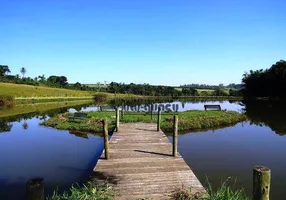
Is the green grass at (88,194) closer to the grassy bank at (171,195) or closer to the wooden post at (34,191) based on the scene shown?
the grassy bank at (171,195)

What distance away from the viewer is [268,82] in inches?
3895

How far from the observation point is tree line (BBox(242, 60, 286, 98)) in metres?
92.5

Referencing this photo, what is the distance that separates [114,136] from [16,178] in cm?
744

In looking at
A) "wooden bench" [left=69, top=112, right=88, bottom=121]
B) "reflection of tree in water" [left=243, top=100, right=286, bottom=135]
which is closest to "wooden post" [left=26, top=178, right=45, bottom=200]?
"wooden bench" [left=69, top=112, right=88, bottom=121]

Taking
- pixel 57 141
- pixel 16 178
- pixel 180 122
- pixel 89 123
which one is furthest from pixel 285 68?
pixel 16 178

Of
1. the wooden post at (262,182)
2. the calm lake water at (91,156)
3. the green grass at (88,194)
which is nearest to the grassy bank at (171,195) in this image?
the green grass at (88,194)

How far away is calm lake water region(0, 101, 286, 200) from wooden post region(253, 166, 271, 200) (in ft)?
20.2

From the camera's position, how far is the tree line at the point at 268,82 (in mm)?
92500

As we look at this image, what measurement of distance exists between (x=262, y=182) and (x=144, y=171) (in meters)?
6.19

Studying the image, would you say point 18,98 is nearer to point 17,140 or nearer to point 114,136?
point 17,140

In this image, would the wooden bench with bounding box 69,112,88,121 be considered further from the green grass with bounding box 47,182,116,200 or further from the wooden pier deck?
the green grass with bounding box 47,182,116,200

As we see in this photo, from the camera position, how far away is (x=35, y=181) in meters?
4.54

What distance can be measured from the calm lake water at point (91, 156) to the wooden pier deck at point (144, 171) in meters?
1.67

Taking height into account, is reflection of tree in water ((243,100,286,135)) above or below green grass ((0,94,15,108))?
below
